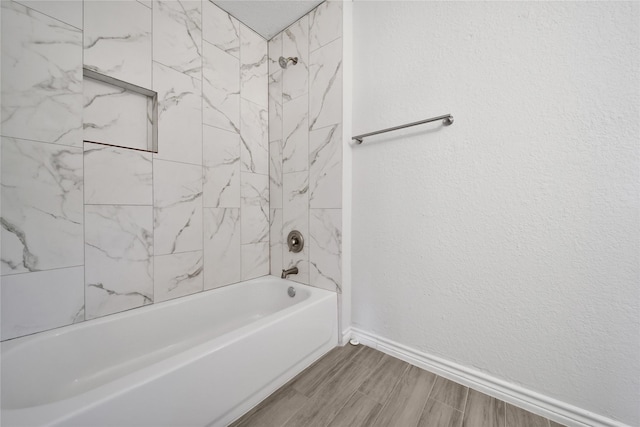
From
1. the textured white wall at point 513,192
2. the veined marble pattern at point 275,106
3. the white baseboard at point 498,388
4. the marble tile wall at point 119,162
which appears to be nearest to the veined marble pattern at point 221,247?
the marble tile wall at point 119,162

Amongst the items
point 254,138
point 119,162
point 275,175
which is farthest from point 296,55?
point 119,162

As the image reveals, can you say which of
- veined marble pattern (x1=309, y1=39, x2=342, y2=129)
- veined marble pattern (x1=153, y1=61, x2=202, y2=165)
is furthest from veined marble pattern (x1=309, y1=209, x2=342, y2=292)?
veined marble pattern (x1=153, y1=61, x2=202, y2=165)

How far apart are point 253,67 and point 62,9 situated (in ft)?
3.24

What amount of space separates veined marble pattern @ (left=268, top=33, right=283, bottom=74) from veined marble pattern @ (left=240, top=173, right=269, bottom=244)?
2.76 ft

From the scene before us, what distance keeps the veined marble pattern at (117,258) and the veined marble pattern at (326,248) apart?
0.93 metres

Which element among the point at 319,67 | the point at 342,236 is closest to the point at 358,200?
the point at 342,236

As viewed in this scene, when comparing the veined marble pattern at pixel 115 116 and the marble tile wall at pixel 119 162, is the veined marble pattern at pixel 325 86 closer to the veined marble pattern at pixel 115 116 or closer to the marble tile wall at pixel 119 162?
the marble tile wall at pixel 119 162

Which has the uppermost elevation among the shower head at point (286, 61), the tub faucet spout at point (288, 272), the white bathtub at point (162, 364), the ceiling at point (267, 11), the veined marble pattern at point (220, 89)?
the ceiling at point (267, 11)

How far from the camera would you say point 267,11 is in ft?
5.22

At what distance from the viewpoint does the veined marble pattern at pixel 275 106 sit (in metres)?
A: 1.79

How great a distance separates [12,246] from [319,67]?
176cm

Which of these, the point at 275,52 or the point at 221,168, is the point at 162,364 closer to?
the point at 221,168

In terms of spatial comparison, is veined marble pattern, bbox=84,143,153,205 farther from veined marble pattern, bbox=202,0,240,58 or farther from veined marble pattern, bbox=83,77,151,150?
veined marble pattern, bbox=202,0,240,58

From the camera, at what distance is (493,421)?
3.08 ft
